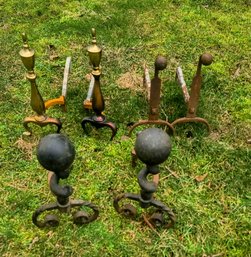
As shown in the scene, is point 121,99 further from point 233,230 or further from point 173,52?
point 233,230

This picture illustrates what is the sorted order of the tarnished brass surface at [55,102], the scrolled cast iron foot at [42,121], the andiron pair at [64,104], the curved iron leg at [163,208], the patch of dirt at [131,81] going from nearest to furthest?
1. the curved iron leg at [163,208]
2. the andiron pair at [64,104]
3. the scrolled cast iron foot at [42,121]
4. the tarnished brass surface at [55,102]
5. the patch of dirt at [131,81]

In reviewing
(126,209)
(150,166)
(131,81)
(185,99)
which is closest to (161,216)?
(126,209)

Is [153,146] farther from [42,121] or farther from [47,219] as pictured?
[42,121]

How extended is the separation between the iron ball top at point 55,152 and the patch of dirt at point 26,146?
109 centimetres

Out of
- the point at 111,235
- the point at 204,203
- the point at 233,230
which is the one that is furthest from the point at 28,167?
the point at 233,230

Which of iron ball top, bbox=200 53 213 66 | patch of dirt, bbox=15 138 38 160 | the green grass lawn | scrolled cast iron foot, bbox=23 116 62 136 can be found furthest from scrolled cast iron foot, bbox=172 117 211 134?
patch of dirt, bbox=15 138 38 160

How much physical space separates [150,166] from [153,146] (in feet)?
0.71

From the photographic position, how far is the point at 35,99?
3123mm

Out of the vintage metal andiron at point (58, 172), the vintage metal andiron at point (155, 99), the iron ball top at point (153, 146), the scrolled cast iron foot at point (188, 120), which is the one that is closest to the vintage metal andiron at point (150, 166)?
the iron ball top at point (153, 146)

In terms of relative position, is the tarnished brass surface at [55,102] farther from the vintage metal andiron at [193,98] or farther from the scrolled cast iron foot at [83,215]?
the scrolled cast iron foot at [83,215]

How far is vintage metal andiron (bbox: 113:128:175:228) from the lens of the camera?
7.43 ft

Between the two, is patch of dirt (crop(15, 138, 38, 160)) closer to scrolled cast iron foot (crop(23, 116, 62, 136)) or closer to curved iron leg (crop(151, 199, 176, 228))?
scrolled cast iron foot (crop(23, 116, 62, 136))

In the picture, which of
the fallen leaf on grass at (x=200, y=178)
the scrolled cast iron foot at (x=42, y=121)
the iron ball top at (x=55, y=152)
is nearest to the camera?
the iron ball top at (x=55, y=152)

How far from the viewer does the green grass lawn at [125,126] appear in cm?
284
